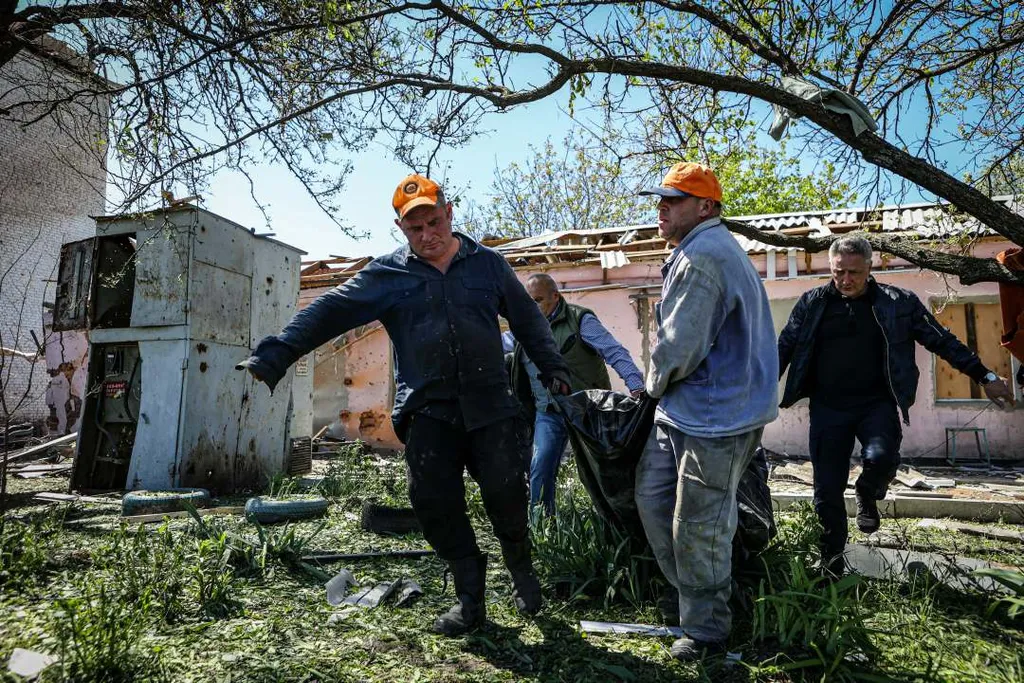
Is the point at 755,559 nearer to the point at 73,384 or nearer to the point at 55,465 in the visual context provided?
the point at 55,465

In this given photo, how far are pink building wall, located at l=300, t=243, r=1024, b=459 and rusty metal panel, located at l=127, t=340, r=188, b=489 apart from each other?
7141 millimetres

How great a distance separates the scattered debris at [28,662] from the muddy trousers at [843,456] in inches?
152

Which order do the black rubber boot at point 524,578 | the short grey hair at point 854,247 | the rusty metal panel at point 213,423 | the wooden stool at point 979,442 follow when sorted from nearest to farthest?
1. the black rubber boot at point 524,578
2. the short grey hair at point 854,247
3. the rusty metal panel at point 213,423
4. the wooden stool at point 979,442

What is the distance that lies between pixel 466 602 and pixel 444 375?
3.46 ft

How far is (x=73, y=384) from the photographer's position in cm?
1354

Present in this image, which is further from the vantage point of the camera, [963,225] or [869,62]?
[869,62]

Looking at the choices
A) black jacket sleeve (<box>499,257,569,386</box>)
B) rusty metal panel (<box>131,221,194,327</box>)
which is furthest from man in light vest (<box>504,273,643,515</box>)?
rusty metal panel (<box>131,221,194,327</box>)

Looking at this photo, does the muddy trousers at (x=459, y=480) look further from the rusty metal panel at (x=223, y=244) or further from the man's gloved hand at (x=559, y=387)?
the rusty metal panel at (x=223, y=244)

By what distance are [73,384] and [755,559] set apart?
14318 millimetres

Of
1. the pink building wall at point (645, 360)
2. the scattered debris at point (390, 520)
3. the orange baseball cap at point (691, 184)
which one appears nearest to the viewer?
the orange baseball cap at point (691, 184)

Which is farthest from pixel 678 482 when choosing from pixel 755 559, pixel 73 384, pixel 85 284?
pixel 73 384

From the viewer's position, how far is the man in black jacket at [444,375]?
3076 mm

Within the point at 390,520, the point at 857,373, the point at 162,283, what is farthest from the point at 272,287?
the point at 857,373

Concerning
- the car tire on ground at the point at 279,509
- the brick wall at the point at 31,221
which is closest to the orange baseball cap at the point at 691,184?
the car tire on ground at the point at 279,509
